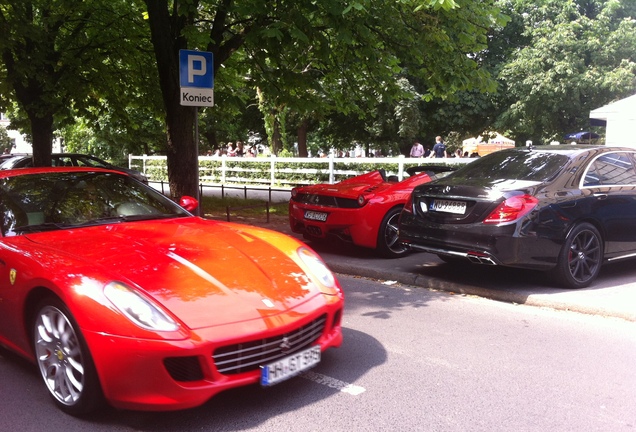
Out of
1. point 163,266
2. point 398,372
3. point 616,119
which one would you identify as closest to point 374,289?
point 398,372

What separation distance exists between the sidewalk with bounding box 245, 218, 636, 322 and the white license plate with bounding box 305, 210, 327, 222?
0.53 meters

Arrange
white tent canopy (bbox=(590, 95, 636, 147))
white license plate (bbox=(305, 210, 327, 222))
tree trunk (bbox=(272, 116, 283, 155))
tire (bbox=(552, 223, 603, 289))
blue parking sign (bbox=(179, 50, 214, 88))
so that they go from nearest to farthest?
tire (bbox=(552, 223, 603, 289))
blue parking sign (bbox=(179, 50, 214, 88))
white license plate (bbox=(305, 210, 327, 222))
white tent canopy (bbox=(590, 95, 636, 147))
tree trunk (bbox=(272, 116, 283, 155))

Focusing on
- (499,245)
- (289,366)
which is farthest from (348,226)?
(289,366)

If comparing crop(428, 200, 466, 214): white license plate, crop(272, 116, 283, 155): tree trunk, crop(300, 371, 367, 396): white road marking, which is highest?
crop(272, 116, 283, 155): tree trunk

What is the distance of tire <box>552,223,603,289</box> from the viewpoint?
255 inches

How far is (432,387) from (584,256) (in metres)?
3.46

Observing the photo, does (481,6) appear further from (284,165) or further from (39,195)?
(284,165)

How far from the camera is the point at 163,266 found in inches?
147

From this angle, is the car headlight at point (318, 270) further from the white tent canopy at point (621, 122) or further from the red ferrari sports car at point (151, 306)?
the white tent canopy at point (621, 122)

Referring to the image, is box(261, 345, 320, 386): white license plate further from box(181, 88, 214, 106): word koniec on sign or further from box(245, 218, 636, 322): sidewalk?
box(181, 88, 214, 106): word koniec on sign

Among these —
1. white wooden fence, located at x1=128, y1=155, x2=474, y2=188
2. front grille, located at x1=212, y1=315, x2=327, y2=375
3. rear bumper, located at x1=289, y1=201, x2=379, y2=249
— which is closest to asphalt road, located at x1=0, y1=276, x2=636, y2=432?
front grille, located at x1=212, y1=315, x2=327, y2=375

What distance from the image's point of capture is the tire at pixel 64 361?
3430 mm

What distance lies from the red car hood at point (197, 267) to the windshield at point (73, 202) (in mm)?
212

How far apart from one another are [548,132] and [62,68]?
27.7m
